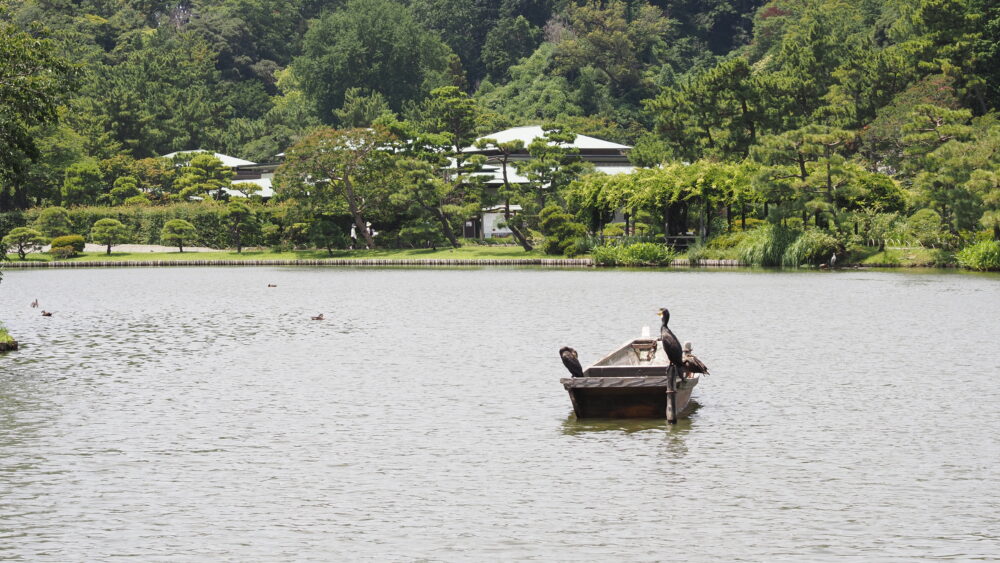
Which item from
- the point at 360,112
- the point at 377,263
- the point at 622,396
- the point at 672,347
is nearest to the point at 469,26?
the point at 360,112

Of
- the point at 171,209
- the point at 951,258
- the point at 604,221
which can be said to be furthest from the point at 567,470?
the point at 171,209

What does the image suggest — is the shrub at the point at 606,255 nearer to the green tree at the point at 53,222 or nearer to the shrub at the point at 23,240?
the shrub at the point at 23,240

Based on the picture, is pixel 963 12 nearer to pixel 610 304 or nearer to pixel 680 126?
pixel 680 126

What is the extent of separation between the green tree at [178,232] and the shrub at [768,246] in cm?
4683

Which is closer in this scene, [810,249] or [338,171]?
[810,249]

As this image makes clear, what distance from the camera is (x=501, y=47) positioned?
160 meters

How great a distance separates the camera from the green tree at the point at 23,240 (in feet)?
305

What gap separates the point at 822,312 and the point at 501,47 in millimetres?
121973

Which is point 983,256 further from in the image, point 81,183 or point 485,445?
point 81,183

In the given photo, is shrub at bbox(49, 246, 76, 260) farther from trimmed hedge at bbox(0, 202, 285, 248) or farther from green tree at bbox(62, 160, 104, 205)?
green tree at bbox(62, 160, 104, 205)

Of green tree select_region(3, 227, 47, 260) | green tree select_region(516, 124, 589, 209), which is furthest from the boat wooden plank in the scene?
green tree select_region(3, 227, 47, 260)

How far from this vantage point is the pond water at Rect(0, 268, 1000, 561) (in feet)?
44.8

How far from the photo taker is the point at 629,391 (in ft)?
67.5

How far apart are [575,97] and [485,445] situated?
12015 cm
